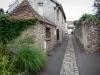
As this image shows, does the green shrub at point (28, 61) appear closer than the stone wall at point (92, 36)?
Yes

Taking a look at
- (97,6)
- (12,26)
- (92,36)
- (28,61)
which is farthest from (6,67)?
(97,6)

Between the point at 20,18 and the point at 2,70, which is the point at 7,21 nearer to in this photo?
the point at 20,18

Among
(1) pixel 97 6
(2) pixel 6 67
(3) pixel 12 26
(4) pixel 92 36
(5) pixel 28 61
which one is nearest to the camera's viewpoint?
(2) pixel 6 67

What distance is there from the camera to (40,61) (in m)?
7.77

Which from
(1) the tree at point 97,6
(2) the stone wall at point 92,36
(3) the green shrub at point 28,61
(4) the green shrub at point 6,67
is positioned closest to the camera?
(4) the green shrub at point 6,67

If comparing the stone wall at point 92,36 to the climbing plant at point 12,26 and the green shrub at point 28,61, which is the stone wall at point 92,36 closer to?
the climbing plant at point 12,26

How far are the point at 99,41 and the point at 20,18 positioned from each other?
278 inches

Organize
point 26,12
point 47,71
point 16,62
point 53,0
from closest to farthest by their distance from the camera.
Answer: point 16,62 → point 47,71 → point 26,12 → point 53,0

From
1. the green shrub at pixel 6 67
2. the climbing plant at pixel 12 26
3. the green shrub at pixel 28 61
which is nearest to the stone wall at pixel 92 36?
the climbing plant at pixel 12 26

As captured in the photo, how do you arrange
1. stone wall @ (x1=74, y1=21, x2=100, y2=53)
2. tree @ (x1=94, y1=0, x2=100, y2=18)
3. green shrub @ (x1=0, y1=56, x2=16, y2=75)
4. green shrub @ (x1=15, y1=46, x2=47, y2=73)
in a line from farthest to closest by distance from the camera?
1. tree @ (x1=94, y1=0, x2=100, y2=18)
2. stone wall @ (x1=74, y1=21, x2=100, y2=53)
3. green shrub @ (x1=15, y1=46, x2=47, y2=73)
4. green shrub @ (x1=0, y1=56, x2=16, y2=75)

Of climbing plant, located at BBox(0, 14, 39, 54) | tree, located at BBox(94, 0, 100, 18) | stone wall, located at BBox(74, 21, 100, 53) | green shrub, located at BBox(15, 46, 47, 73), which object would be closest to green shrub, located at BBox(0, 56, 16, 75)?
green shrub, located at BBox(15, 46, 47, 73)

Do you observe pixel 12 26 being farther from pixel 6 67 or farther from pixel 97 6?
pixel 97 6

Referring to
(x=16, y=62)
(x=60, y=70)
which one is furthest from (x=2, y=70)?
(x=60, y=70)

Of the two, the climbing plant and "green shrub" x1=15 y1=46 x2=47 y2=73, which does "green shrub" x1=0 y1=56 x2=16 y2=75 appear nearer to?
"green shrub" x1=15 y1=46 x2=47 y2=73
